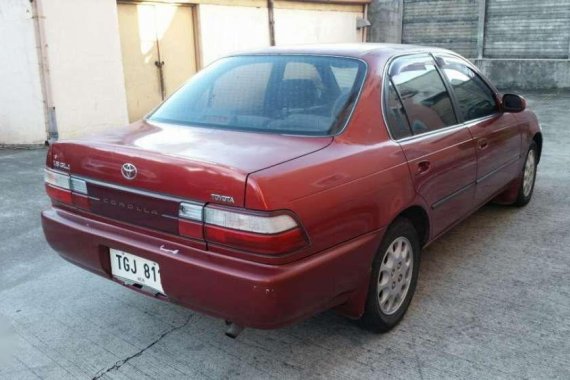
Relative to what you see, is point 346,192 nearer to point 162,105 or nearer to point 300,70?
point 300,70

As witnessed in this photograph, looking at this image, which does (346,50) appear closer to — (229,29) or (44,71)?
(44,71)

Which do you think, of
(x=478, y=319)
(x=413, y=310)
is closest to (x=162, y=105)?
(x=413, y=310)

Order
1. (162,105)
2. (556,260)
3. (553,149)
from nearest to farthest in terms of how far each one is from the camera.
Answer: (162,105)
(556,260)
(553,149)

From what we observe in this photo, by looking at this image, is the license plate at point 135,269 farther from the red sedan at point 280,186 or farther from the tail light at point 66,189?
the tail light at point 66,189

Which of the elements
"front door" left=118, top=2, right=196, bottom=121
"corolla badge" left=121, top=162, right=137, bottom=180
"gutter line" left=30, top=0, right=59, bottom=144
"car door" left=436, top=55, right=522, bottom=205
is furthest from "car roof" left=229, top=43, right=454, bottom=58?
"front door" left=118, top=2, right=196, bottom=121

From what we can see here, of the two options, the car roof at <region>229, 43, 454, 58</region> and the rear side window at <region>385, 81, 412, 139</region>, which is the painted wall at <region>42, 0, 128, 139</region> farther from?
the rear side window at <region>385, 81, 412, 139</region>

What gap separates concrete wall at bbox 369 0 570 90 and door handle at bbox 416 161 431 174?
1208 centimetres

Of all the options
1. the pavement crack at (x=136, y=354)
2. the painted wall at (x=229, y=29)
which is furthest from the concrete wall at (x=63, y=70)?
the pavement crack at (x=136, y=354)

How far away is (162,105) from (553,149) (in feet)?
19.6

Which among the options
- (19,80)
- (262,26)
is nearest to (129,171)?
(19,80)

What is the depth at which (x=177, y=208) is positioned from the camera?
246cm

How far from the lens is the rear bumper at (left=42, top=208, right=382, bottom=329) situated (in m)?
2.30

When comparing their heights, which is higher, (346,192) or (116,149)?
(116,149)

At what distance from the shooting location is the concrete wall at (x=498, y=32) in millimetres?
13539
